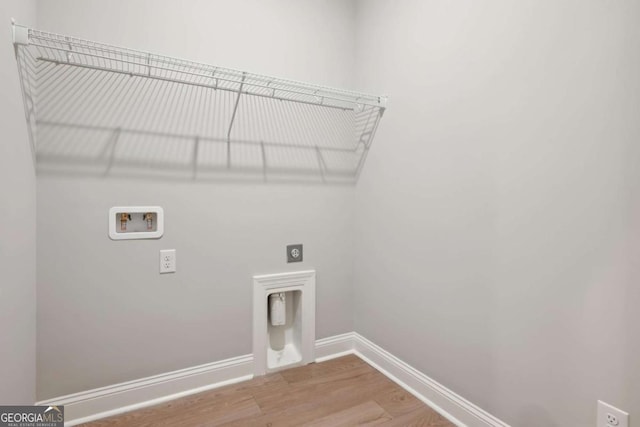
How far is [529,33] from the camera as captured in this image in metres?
1.28

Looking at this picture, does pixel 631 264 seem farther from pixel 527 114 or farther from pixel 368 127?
pixel 368 127

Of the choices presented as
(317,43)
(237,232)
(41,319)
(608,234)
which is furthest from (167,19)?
(608,234)

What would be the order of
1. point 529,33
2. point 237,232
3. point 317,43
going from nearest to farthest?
point 529,33 → point 237,232 → point 317,43

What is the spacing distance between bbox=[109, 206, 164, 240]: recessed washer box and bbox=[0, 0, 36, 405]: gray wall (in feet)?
1.02

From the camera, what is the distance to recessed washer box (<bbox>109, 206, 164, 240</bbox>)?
164cm

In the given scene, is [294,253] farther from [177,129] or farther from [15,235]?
[15,235]

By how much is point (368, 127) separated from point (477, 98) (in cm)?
81

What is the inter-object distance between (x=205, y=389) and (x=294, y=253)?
3.06 feet

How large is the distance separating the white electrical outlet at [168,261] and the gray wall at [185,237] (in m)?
0.03

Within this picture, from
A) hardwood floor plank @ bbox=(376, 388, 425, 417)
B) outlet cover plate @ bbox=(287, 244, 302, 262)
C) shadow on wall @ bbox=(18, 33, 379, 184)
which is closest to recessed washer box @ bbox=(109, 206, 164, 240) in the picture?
shadow on wall @ bbox=(18, 33, 379, 184)

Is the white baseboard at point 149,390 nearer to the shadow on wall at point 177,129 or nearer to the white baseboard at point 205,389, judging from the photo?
the white baseboard at point 205,389

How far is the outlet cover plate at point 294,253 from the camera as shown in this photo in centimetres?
210

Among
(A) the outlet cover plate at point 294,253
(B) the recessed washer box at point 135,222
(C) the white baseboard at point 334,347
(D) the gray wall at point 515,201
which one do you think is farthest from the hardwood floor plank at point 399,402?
(B) the recessed washer box at point 135,222

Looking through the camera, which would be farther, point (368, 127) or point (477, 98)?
point (368, 127)
